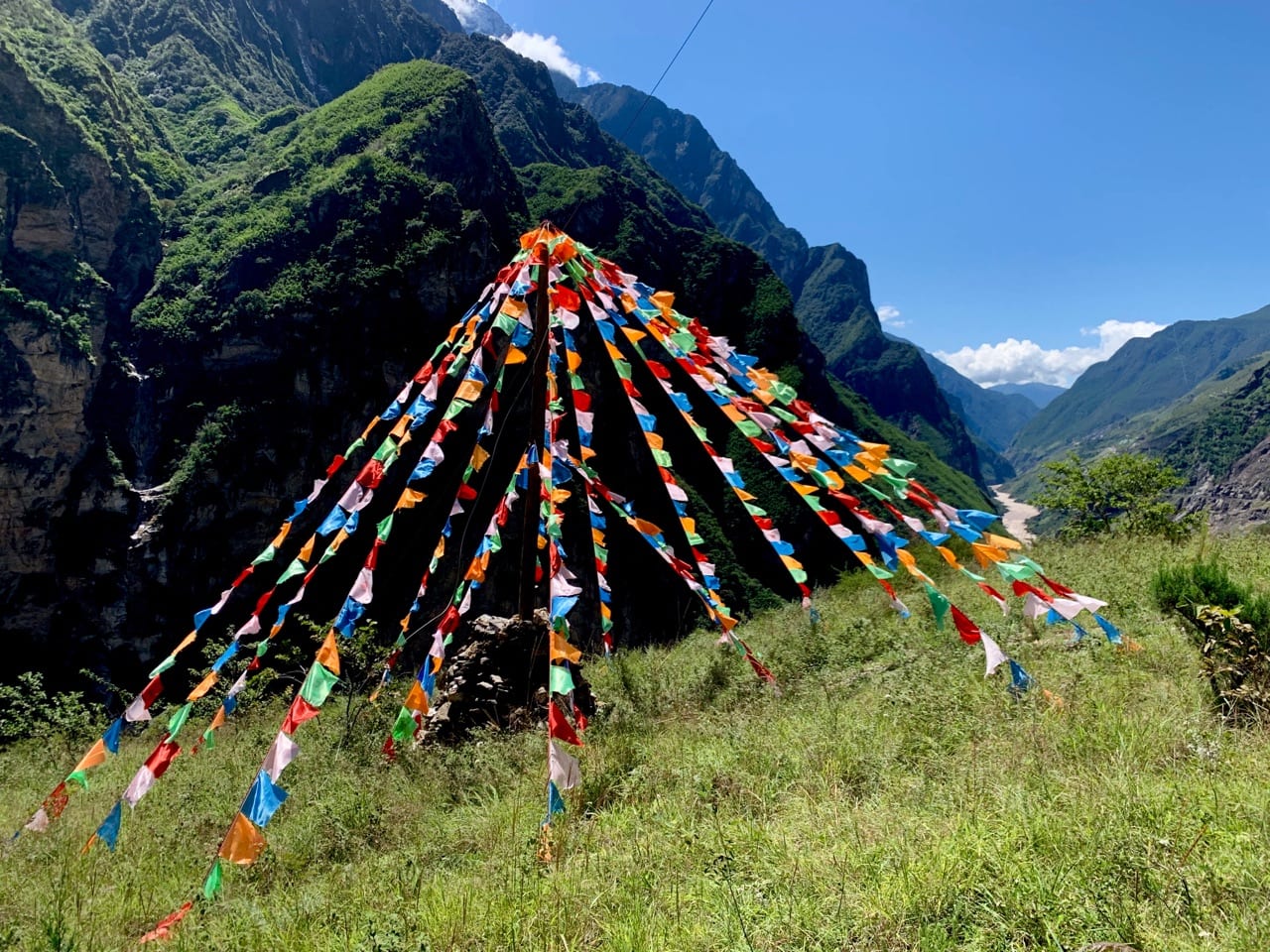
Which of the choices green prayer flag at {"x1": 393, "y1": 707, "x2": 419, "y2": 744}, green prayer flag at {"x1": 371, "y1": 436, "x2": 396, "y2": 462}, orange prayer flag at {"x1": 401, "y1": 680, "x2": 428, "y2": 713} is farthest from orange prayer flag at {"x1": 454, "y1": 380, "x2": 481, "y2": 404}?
green prayer flag at {"x1": 393, "y1": 707, "x2": 419, "y2": 744}

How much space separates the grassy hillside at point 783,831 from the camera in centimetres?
211

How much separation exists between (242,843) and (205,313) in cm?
7010

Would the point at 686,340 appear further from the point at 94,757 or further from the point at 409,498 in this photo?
the point at 94,757

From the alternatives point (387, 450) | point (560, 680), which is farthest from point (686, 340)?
point (560, 680)

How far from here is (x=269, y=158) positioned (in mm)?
80875

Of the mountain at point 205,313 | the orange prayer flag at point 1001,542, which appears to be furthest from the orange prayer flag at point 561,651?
the mountain at point 205,313

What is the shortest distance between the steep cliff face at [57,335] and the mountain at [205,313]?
0.18m

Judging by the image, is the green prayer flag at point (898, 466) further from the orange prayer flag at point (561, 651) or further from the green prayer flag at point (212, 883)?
the green prayer flag at point (212, 883)

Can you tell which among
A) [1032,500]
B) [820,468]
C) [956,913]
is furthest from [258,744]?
[1032,500]

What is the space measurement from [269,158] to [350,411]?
1754 inches

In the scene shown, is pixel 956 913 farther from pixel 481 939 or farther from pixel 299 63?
pixel 299 63

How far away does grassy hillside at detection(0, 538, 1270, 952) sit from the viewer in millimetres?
2109

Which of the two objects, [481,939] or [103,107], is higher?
[481,939]

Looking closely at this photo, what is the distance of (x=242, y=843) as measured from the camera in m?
3.12
